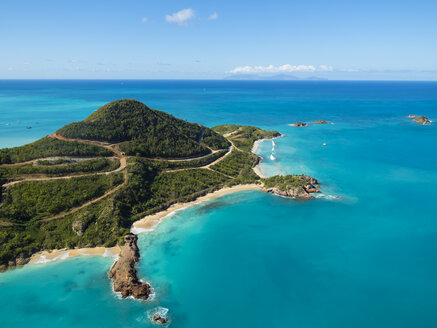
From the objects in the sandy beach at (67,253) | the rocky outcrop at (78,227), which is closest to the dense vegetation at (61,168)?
the rocky outcrop at (78,227)

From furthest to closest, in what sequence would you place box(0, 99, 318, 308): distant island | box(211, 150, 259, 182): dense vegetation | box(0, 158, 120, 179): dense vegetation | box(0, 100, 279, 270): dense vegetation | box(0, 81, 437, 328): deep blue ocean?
box(211, 150, 259, 182): dense vegetation
box(0, 158, 120, 179): dense vegetation
box(0, 100, 279, 270): dense vegetation
box(0, 99, 318, 308): distant island
box(0, 81, 437, 328): deep blue ocean

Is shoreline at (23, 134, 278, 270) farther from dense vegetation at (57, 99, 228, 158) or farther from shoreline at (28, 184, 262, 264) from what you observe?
dense vegetation at (57, 99, 228, 158)

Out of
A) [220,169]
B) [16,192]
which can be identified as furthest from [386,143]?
[16,192]

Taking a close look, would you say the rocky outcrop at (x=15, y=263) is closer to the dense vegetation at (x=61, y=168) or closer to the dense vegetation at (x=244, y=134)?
the dense vegetation at (x=61, y=168)

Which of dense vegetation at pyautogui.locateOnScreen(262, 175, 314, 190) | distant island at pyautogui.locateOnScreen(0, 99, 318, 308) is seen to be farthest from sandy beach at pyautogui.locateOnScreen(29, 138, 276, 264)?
dense vegetation at pyautogui.locateOnScreen(262, 175, 314, 190)

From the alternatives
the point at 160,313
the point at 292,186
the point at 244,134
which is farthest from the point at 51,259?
the point at 244,134
